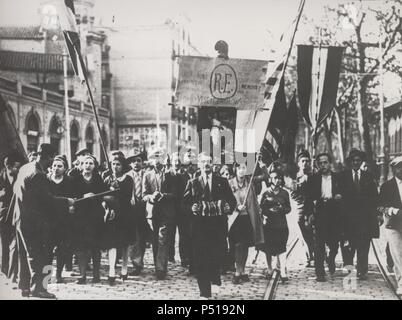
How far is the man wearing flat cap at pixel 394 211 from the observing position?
21.1 ft

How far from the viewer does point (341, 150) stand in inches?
312

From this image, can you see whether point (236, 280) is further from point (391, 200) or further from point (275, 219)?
point (391, 200)

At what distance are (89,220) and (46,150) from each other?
39.2 inches

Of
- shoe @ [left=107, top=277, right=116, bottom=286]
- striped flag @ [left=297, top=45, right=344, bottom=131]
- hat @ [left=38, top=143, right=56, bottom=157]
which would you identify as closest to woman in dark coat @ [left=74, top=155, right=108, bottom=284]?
shoe @ [left=107, top=277, right=116, bottom=286]

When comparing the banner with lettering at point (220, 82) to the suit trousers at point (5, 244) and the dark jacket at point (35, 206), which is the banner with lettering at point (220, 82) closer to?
the dark jacket at point (35, 206)

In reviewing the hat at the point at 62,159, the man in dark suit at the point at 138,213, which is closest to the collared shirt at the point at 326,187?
the man in dark suit at the point at 138,213

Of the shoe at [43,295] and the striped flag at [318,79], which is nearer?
the shoe at [43,295]

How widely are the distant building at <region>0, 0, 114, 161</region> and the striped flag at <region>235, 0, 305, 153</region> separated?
5.47 ft

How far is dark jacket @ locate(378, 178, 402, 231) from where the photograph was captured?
255 inches

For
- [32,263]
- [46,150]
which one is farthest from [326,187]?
[32,263]

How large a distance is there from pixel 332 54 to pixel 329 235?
2.28 meters

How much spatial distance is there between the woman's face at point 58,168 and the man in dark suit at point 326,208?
301 centimetres

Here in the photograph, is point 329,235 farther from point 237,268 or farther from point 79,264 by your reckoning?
point 79,264

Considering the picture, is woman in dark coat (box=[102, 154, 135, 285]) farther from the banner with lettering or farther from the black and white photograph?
the banner with lettering
